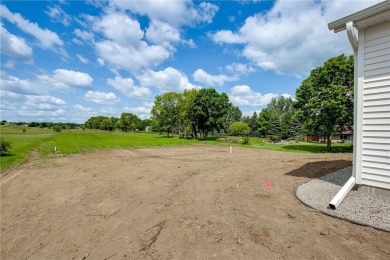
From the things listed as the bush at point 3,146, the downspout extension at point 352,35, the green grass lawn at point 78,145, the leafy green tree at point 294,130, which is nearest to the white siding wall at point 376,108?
the downspout extension at point 352,35

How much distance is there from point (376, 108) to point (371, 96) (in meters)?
0.37

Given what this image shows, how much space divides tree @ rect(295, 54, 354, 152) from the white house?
68.6 ft

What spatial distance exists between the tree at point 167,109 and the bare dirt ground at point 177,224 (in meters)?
48.9

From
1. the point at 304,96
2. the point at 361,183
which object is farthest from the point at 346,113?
the point at 361,183

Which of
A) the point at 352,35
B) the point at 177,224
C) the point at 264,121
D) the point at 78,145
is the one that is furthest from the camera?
the point at 264,121

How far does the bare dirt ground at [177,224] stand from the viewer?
4.03 metres

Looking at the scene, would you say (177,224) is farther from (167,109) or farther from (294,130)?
(294,130)

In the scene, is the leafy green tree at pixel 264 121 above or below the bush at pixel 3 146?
above

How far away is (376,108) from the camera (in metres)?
5.95

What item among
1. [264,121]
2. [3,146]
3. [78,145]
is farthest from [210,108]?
[3,146]

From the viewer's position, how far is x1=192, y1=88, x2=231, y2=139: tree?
48.9 m

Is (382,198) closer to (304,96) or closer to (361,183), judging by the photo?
(361,183)

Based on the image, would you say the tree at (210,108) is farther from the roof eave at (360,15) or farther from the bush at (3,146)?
the roof eave at (360,15)

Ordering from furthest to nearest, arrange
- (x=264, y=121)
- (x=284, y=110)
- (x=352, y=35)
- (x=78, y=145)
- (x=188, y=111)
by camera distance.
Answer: (x=284, y=110) → (x=264, y=121) → (x=188, y=111) → (x=78, y=145) → (x=352, y=35)
